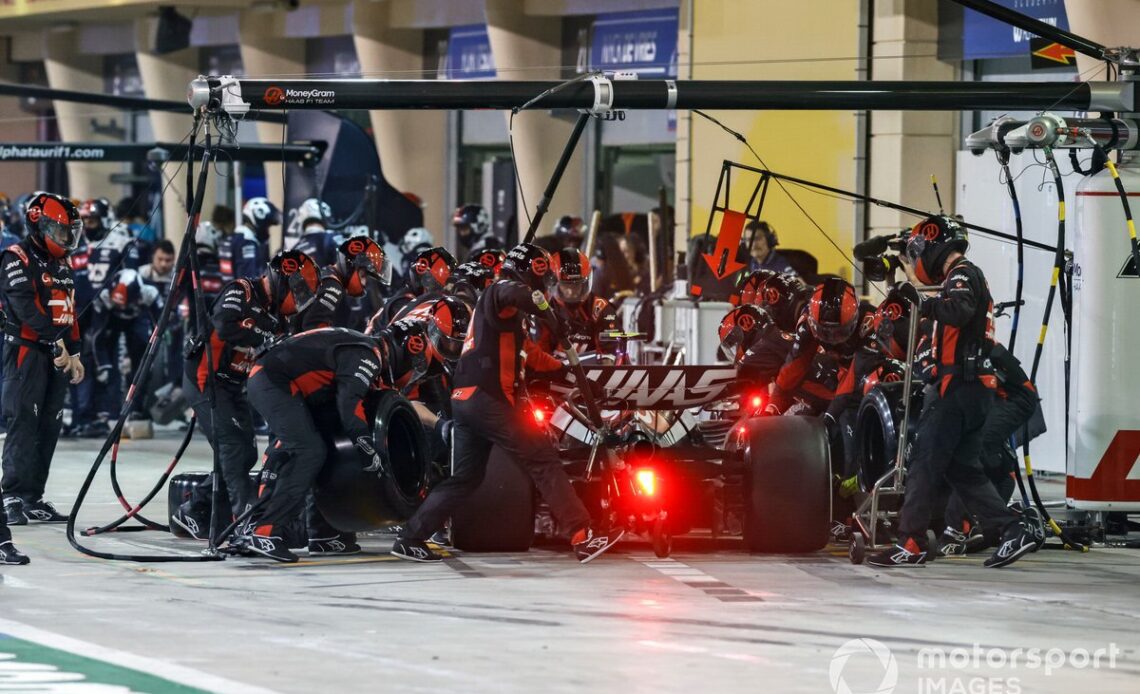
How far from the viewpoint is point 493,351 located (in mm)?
11734

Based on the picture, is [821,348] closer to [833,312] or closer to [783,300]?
[833,312]

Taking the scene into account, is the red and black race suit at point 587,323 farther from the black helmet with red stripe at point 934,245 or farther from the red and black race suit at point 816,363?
the black helmet with red stripe at point 934,245

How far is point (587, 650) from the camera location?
28.6 feet

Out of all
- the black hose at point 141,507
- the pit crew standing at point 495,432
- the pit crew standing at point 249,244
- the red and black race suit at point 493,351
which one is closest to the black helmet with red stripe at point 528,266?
the pit crew standing at point 495,432

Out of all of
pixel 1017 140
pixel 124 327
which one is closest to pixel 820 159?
pixel 124 327

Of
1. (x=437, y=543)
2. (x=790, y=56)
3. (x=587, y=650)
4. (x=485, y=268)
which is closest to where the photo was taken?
(x=587, y=650)

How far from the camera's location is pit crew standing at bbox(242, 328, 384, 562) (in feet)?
37.9

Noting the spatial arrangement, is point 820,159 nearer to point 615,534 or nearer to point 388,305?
point 388,305

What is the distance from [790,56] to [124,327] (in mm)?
7305

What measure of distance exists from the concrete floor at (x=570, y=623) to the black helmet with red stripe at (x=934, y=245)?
1697 mm

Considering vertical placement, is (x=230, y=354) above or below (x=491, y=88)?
below

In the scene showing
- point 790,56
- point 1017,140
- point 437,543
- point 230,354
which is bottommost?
point 437,543

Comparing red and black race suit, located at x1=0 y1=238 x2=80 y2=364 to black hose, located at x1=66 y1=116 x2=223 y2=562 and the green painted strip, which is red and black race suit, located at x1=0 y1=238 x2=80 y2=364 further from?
the green painted strip

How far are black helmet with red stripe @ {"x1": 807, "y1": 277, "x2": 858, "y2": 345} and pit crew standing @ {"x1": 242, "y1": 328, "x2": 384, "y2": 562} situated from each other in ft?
9.43
